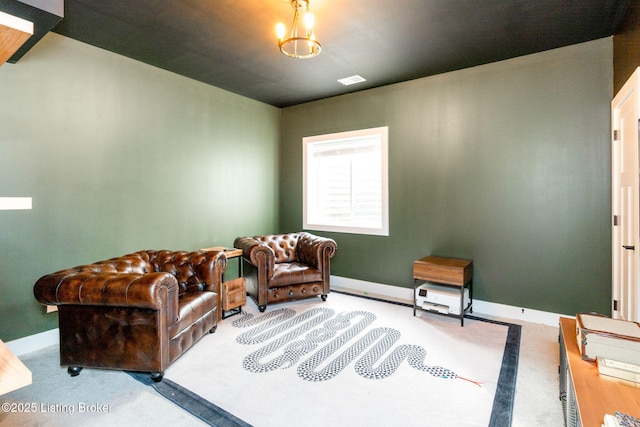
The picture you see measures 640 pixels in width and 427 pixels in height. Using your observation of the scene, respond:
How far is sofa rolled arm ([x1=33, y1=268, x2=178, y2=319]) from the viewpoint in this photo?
2305 millimetres

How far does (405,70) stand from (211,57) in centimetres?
232

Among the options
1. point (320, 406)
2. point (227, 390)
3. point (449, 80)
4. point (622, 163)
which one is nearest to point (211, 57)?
point (449, 80)

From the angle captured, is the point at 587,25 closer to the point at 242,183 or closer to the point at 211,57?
the point at 211,57

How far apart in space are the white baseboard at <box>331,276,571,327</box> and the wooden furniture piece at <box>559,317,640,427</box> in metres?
1.92

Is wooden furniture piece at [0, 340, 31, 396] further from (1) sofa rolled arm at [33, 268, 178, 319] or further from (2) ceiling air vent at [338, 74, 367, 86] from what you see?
(2) ceiling air vent at [338, 74, 367, 86]

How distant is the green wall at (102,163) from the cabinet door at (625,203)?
444 centimetres

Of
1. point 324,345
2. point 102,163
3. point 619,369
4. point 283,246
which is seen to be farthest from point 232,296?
point 619,369

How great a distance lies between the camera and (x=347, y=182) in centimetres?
509

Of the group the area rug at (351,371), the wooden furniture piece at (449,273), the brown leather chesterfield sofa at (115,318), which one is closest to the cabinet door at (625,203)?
the area rug at (351,371)

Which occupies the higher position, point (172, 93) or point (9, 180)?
point (172, 93)

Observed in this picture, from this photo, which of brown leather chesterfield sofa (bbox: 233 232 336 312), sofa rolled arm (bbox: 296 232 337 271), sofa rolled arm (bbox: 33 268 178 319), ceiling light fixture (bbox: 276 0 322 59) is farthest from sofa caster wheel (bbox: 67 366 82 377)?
ceiling light fixture (bbox: 276 0 322 59)

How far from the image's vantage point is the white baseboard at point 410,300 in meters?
3.57

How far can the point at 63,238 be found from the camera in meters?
3.15

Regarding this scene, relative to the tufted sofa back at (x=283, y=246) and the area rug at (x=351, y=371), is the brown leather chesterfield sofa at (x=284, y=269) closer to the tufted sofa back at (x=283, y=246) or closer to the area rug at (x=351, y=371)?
the tufted sofa back at (x=283, y=246)
